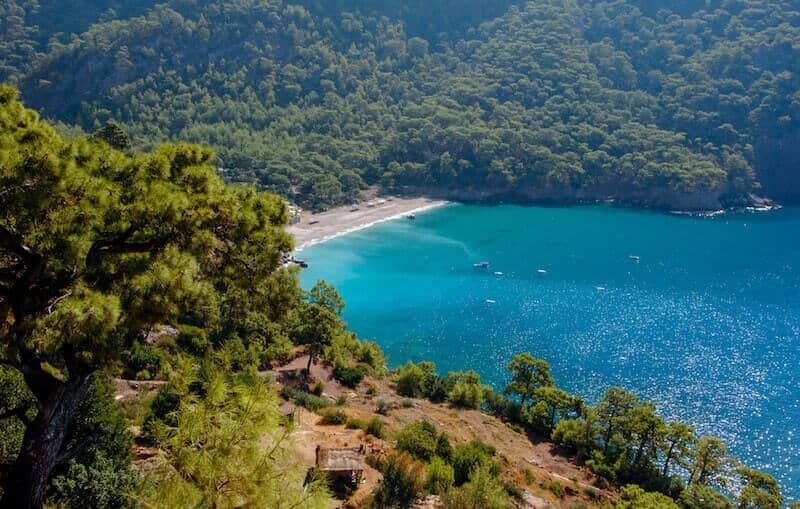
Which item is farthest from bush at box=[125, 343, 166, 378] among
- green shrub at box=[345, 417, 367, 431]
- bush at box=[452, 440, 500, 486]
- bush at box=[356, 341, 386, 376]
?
bush at box=[356, 341, 386, 376]

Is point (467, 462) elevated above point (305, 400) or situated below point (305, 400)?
below

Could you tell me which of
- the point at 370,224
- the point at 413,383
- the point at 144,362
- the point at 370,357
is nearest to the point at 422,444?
the point at 144,362

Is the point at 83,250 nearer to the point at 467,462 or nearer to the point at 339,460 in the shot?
the point at 339,460

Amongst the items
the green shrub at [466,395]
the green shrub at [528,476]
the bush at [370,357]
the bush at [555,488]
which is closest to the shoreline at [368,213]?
the bush at [370,357]

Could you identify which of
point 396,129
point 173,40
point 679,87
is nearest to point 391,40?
point 396,129

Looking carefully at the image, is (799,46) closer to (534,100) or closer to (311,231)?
(534,100)

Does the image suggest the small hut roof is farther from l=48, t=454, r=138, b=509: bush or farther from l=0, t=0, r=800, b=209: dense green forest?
l=0, t=0, r=800, b=209: dense green forest
